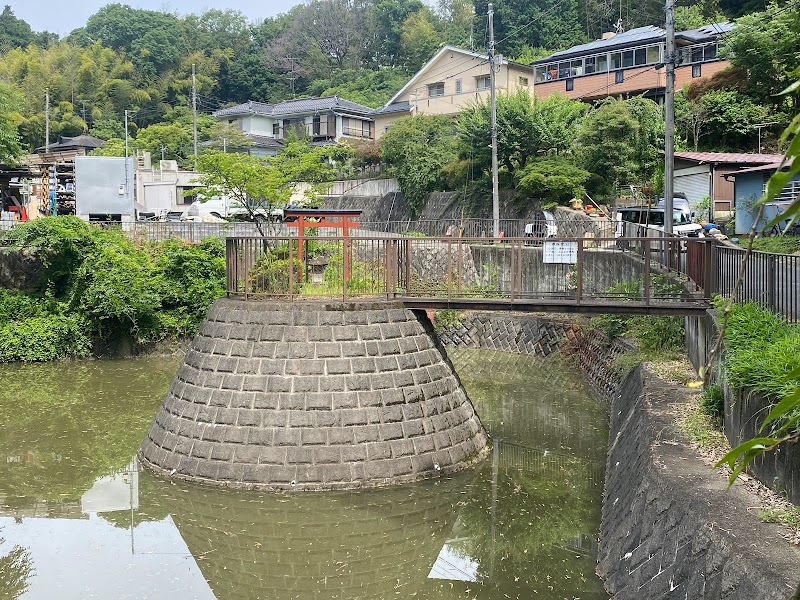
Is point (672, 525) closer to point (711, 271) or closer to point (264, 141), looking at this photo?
point (711, 271)

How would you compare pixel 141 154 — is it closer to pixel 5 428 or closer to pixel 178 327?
pixel 178 327

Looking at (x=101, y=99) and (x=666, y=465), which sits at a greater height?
(x=101, y=99)

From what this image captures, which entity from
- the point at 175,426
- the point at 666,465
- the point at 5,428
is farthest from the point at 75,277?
the point at 666,465

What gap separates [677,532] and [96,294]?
927 inches

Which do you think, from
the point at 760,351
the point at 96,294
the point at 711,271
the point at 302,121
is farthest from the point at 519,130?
the point at 760,351

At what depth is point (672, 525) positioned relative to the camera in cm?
715

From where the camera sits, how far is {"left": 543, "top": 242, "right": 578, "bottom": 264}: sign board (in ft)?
45.0

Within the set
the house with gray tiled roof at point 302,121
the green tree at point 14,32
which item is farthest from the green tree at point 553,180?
the green tree at point 14,32

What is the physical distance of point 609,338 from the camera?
2162 cm

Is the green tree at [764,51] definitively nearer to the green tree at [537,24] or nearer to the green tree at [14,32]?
the green tree at [537,24]

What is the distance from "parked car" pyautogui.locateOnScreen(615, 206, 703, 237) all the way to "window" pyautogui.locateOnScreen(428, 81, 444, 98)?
27.0m

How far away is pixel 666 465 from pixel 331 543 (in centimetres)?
460

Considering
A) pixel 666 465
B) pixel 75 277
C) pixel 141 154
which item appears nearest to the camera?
pixel 666 465

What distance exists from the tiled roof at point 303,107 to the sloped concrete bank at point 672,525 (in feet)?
165
